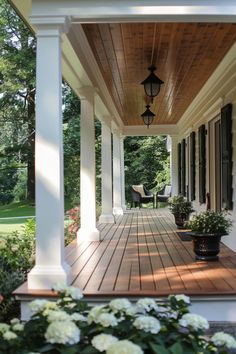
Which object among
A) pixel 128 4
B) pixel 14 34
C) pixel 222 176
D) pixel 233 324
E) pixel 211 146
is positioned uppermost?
pixel 14 34

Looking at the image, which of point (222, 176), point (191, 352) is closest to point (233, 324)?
point (191, 352)

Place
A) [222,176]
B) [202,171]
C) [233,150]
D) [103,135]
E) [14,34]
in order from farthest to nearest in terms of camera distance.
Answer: [14,34], [103,135], [202,171], [222,176], [233,150]

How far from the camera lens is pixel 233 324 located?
381 cm

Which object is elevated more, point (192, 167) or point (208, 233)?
point (192, 167)

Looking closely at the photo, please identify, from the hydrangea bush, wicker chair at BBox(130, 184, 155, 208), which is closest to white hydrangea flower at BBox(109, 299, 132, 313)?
the hydrangea bush

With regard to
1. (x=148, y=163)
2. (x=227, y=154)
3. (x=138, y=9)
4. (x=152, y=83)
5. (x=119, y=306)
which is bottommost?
(x=119, y=306)

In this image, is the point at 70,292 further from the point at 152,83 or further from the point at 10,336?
the point at 152,83

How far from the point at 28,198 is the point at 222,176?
53.0 ft

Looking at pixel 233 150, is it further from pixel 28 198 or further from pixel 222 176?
pixel 28 198

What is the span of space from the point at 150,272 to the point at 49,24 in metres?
2.43

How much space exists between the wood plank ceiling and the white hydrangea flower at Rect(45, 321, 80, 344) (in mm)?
3656

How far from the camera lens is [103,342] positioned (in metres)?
1.65

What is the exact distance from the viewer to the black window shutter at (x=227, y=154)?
241 inches

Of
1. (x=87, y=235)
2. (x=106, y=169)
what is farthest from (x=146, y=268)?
(x=106, y=169)
